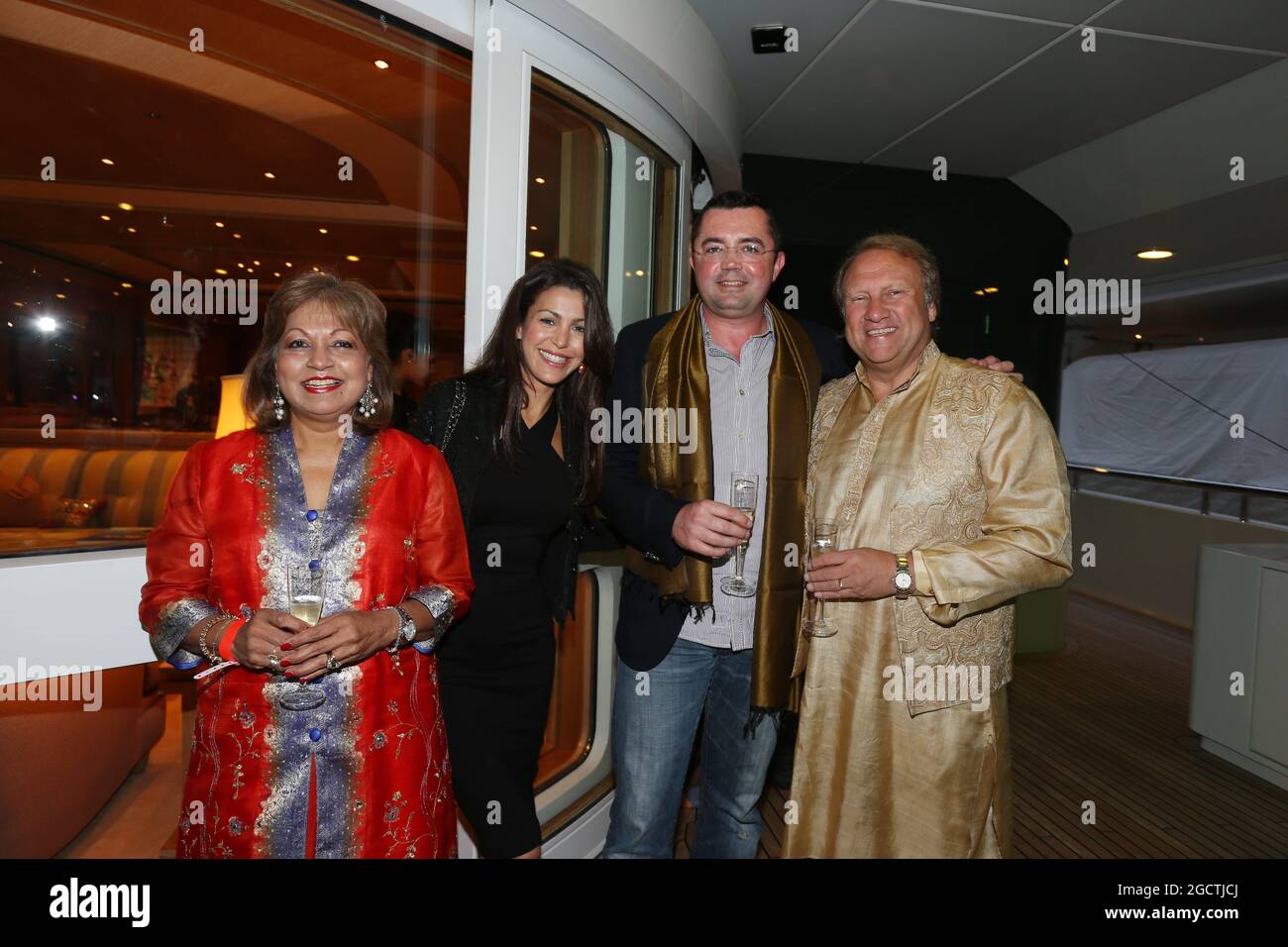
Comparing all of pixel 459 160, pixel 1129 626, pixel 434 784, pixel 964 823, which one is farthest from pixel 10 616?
pixel 1129 626

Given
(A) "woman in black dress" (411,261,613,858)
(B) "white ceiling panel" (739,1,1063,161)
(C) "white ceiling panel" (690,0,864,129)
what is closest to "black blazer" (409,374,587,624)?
(A) "woman in black dress" (411,261,613,858)

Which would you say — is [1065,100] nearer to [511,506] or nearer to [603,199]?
[603,199]

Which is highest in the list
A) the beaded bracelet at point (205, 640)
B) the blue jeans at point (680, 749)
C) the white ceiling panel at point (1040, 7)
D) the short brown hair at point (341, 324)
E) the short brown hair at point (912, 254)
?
the white ceiling panel at point (1040, 7)

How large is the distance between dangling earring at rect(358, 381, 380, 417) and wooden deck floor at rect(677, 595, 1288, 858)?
1.93 metres

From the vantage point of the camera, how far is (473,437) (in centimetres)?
175

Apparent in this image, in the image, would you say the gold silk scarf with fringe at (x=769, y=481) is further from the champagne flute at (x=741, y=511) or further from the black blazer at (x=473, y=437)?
the black blazer at (x=473, y=437)

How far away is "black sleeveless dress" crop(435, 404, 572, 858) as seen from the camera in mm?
1760

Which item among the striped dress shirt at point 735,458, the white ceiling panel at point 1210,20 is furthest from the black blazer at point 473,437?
the white ceiling panel at point 1210,20

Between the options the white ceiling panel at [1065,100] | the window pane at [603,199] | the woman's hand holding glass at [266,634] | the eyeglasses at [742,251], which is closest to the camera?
the woman's hand holding glass at [266,634]

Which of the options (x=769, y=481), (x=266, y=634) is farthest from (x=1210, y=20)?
(x=266, y=634)

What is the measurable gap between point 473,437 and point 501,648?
19.1 inches

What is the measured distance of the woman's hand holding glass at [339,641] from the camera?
4.30 feet

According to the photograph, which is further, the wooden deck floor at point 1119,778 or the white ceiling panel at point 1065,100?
the white ceiling panel at point 1065,100

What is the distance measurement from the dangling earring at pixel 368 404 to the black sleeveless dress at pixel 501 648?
30cm
